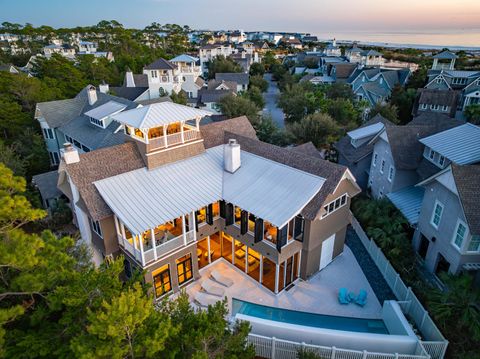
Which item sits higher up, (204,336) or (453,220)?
(204,336)

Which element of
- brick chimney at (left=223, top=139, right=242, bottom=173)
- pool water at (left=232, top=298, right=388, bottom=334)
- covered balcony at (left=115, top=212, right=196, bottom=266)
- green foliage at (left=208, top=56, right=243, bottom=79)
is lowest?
pool water at (left=232, top=298, right=388, bottom=334)

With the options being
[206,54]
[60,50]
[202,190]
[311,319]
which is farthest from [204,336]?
[60,50]

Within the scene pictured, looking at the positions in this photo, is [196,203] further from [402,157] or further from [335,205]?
→ [402,157]

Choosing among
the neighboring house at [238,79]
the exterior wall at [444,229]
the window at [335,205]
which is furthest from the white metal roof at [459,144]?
the neighboring house at [238,79]

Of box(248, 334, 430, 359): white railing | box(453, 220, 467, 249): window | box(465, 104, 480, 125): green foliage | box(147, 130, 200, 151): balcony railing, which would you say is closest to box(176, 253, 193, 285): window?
box(248, 334, 430, 359): white railing

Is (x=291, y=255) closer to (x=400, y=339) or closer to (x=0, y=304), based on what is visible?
(x=400, y=339)

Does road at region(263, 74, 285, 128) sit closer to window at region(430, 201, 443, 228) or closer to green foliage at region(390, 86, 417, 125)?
green foliage at region(390, 86, 417, 125)
